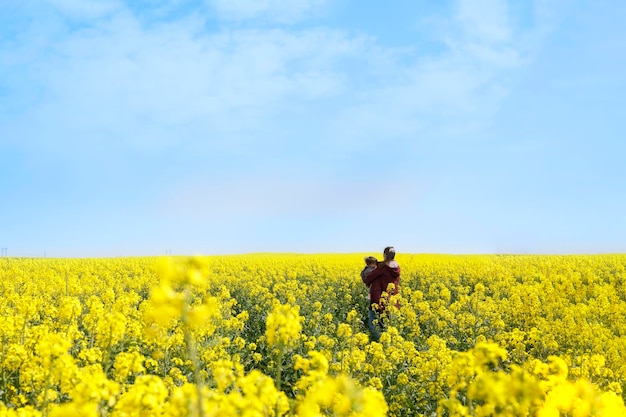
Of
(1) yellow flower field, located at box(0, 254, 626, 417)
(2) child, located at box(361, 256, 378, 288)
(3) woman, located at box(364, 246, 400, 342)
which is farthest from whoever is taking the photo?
(2) child, located at box(361, 256, 378, 288)

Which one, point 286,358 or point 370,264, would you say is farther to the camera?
point 370,264

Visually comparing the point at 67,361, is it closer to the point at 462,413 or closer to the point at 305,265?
the point at 462,413

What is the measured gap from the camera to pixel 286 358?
9.16 m

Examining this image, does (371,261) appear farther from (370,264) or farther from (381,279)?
(381,279)

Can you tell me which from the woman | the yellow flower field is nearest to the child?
the woman

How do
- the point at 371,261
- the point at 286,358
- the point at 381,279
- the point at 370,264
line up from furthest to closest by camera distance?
the point at 370,264
the point at 371,261
the point at 381,279
the point at 286,358

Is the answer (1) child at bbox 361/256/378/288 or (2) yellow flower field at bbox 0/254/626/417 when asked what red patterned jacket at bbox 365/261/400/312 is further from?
(2) yellow flower field at bbox 0/254/626/417

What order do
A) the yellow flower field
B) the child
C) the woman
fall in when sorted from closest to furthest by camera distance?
→ 1. the yellow flower field
2. the woman
3. the child

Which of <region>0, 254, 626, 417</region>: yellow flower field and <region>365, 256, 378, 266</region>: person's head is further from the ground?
<region>365, 256, 378, 266</region>: person's head

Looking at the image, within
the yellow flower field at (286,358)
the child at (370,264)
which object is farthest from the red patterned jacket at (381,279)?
the yellow flower field at (286,358)

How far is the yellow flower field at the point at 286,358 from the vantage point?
2.90m

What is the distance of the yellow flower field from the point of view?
2.90m

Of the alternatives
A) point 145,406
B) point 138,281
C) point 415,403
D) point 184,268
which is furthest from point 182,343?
point 138,281

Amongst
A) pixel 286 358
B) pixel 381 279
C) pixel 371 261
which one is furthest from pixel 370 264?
pixel 286 358
